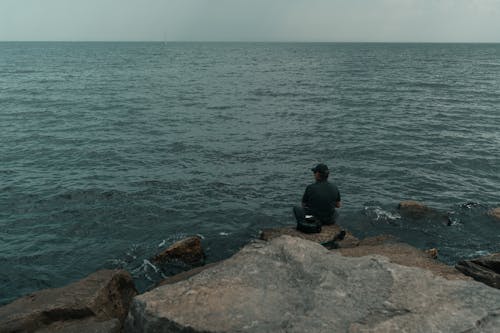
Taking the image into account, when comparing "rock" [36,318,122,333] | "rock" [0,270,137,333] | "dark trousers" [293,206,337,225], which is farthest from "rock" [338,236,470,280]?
"rock" [0,270,137,333]

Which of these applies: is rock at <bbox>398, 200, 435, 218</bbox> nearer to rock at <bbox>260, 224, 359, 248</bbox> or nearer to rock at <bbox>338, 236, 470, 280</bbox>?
rock at <bbox>338, 236, 470, 280</bbox>

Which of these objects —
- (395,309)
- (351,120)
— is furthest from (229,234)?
(351,120)

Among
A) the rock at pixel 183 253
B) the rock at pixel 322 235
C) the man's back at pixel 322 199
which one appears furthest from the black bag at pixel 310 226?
the rock at pixel 183 253

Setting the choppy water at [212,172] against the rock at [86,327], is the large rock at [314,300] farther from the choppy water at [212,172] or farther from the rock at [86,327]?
the choppy water at [212,172]

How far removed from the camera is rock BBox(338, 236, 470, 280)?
9.00 meters

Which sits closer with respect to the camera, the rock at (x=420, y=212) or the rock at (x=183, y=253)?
the rock at (x=183, y=253)

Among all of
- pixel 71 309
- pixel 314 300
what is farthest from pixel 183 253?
pixel 314 300

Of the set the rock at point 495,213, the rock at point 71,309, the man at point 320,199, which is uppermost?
the man at point 320,199

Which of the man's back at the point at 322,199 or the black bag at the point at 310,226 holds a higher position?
the man's back at the point at 322,199

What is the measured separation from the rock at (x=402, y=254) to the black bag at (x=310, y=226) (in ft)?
4.43

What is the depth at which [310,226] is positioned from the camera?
1223cm

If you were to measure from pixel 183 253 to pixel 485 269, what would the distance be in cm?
868

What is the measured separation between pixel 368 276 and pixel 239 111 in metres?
33.7

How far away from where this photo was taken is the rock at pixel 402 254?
9.00 m
